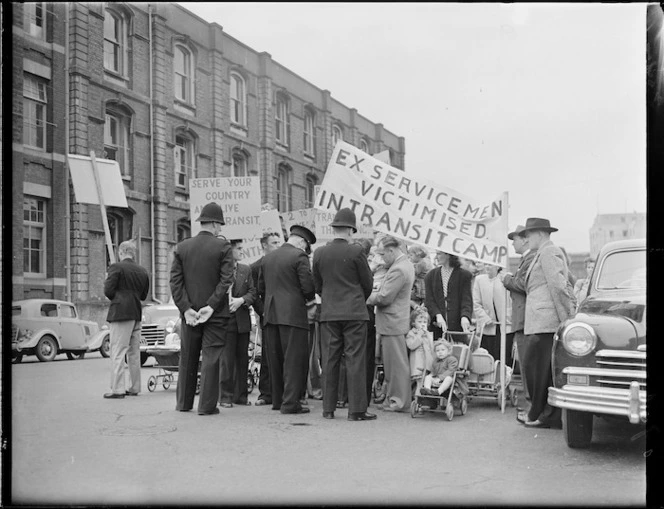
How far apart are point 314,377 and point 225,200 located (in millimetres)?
2951

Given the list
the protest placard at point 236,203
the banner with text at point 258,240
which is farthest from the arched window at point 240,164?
the banner with text at point 258,240

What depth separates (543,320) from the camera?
22.8 feet

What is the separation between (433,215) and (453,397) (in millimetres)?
2121

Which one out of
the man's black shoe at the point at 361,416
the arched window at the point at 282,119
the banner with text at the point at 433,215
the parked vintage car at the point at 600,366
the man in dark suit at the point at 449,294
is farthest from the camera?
the arched window at the point at 282,119

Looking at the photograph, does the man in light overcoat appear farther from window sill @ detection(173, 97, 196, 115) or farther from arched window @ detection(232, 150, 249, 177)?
arched window @ detection(232, 150, 249, 177)

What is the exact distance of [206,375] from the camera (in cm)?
768

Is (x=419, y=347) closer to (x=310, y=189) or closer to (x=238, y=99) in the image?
(x=238, y=99)

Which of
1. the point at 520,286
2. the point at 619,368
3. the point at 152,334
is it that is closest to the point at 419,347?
the point at 520,286

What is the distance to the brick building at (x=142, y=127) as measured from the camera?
6.17 metres

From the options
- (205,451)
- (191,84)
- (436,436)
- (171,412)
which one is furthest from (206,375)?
(191,84)

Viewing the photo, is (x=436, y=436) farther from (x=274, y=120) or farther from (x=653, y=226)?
(x=274, y=120)

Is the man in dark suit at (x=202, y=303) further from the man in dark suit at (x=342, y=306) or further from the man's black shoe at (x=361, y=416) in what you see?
the man's black shoe at (x=361, y=416)

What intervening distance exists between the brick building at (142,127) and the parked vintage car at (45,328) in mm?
184

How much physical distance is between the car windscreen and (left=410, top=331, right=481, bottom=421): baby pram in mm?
1789
